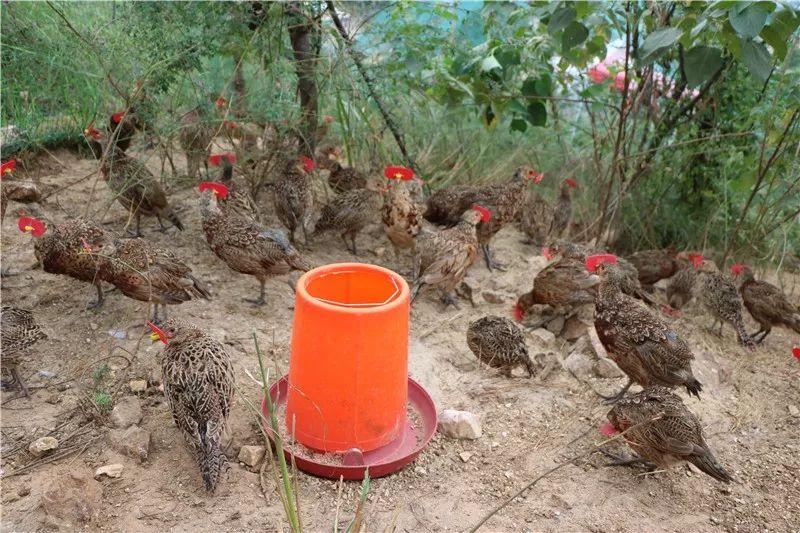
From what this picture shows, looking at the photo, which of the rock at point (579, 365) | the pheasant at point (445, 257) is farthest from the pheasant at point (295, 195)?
the rock at point (579, 365)

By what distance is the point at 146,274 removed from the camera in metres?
4.80

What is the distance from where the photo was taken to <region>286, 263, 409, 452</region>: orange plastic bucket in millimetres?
3559

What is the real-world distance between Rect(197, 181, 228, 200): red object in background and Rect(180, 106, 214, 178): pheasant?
0.45 m

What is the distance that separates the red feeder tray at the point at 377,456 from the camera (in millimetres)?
3701

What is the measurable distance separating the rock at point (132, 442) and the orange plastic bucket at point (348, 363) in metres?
0.82

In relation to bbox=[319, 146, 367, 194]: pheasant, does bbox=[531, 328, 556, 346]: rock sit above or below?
below

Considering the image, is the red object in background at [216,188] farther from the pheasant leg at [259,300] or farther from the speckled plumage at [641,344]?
the speckled plumage at [641,344]

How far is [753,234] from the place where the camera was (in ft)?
21.6

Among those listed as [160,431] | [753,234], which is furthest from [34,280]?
[753,234]

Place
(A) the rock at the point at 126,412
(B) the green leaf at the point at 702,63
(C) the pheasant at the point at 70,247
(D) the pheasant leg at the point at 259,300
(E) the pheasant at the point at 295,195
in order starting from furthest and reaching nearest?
(E) the pheasant at the point at 295,195, (D) the pheasant leg at the point at 259,300, (B) the green leaf at the point at 702,63, (C) the pheasant at the point at 70,247, (A) the rock at the point at 126,412

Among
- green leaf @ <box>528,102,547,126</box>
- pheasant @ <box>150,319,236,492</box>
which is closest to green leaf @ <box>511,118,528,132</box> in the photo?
green leaf @ <box>528,102,547,126</box>

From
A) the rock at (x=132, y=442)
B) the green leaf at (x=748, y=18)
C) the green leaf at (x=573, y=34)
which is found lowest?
the rock at (x=132, y=442)

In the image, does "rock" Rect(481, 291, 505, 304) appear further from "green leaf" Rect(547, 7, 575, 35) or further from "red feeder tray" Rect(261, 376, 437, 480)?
"green leaf" Rect(547, 7, 575, 35)

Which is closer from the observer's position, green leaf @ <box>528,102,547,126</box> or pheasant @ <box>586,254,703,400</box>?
pheasant @ <box>586,254,703,400</box>
